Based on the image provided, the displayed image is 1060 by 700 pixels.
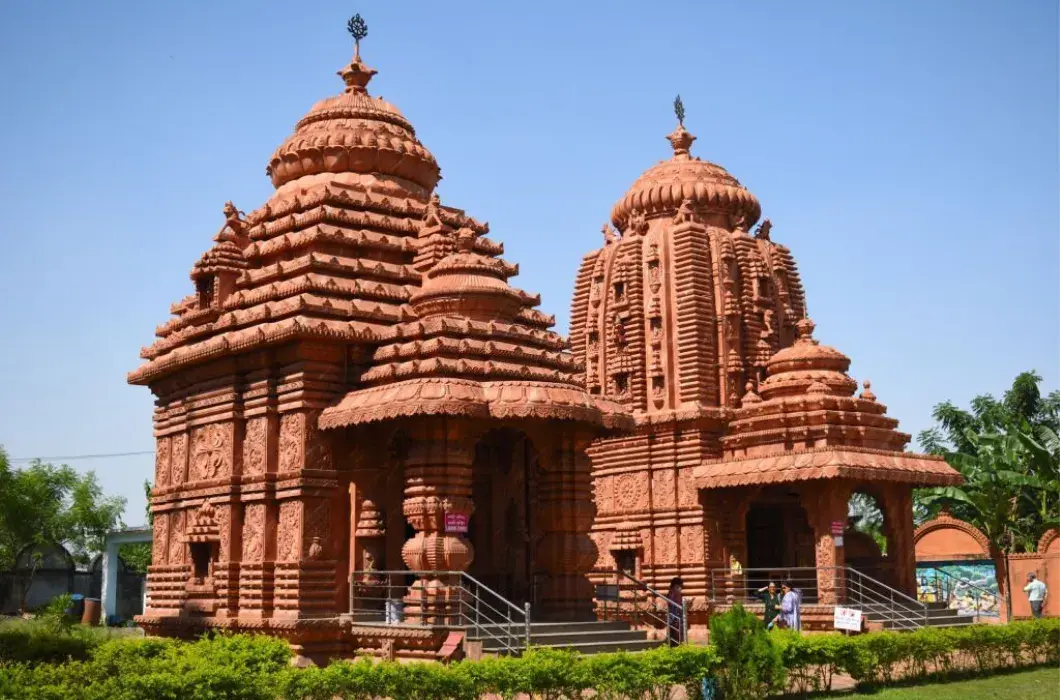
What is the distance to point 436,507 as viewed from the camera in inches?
677

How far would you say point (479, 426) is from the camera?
17.8m

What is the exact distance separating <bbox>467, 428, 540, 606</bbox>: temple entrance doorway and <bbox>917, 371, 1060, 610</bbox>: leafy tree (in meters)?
12.4

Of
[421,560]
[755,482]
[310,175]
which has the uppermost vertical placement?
[310,175]

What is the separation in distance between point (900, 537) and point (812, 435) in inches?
109

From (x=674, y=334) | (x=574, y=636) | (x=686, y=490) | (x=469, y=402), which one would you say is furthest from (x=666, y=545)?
(x=469, y=402)

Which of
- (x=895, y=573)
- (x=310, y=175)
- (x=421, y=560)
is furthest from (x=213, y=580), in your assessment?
(x=895, y=573)

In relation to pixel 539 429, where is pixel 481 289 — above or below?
above

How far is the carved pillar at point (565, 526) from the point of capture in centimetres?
1895

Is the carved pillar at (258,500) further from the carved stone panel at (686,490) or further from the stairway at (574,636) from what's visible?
the carved stone panel at (686,490)

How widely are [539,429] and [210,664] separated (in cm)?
743

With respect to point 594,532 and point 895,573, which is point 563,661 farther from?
point 594,532

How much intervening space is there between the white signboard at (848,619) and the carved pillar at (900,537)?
4512 millimetres

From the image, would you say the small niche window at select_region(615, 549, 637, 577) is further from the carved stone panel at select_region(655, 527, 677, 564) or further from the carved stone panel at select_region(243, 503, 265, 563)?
the carved stone panel at select_region(243, 503, 265, 563)

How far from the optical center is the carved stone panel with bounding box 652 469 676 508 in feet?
92.7
